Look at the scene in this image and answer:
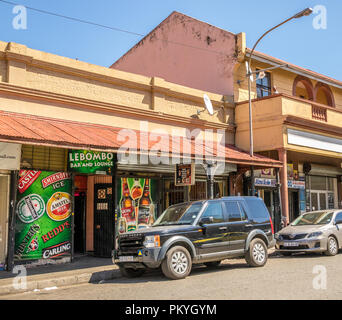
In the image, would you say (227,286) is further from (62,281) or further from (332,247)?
(332,247)

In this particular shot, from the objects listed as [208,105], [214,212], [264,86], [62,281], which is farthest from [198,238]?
[264,86]

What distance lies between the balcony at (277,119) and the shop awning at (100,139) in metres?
1.36

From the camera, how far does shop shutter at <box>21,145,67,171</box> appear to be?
11.8 m

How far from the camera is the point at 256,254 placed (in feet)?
35.5

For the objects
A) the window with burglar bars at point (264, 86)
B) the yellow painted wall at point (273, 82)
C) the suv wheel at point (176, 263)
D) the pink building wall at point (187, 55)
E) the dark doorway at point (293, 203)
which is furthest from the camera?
the dark doorway at point (293, 203)

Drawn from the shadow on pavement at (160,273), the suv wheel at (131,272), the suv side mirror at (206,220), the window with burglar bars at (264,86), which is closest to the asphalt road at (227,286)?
the shadow on pavement at (160,273)

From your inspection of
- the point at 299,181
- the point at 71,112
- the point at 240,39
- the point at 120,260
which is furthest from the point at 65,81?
the point at 299,181

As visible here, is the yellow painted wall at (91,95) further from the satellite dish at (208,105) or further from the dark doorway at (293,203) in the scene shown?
the dark doorway at (293,203)

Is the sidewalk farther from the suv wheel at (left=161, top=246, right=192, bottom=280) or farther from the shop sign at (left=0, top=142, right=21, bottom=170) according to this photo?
the shop sign at (left=0, top=142, right=21, bottom=170)

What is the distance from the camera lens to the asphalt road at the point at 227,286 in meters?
7.09

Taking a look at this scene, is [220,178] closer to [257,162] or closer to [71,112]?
[257,162]

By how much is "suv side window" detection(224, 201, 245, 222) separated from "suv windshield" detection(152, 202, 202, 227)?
0.83 meters

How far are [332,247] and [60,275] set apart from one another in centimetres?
818
